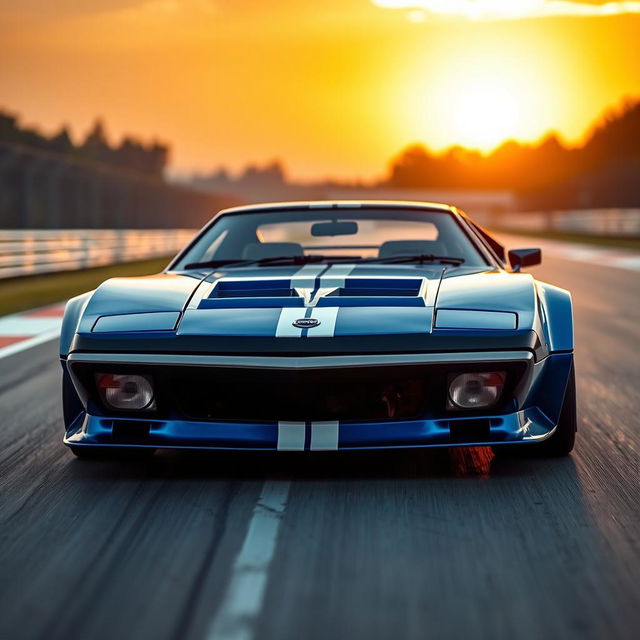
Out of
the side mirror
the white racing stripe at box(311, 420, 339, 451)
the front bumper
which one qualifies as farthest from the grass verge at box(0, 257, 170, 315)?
the white racing stripe at box(311, 420, 339, 451)

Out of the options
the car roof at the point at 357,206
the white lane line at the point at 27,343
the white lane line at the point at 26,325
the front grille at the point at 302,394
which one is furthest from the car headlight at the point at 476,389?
the white lane line at the point at 26,325

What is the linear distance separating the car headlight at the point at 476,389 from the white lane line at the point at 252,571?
0.76m

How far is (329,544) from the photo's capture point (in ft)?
11.6

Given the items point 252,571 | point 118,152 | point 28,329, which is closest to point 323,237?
point 252,571

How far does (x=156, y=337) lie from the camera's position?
168 inches

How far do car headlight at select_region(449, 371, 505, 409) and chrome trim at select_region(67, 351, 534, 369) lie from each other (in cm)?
10

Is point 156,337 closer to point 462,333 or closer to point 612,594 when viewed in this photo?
point 462,333

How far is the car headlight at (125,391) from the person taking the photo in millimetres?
4312

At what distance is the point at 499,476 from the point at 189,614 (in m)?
1.93

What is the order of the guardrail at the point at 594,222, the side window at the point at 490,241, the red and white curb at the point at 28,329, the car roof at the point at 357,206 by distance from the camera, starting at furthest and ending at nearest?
the guardrail at the point at 594,222
the red and white curb at the point at 28,329
the side window at the point at 490,241
the car roof at the point at 357,206

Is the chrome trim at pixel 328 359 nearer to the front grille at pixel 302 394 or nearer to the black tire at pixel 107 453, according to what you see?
the front grille at pixel 302 394

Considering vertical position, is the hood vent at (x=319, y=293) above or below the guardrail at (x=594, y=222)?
above

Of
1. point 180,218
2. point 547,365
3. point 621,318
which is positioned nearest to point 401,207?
point 547,365

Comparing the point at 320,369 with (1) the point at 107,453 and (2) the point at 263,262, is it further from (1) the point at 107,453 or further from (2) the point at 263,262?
(2) the point at 263,262
